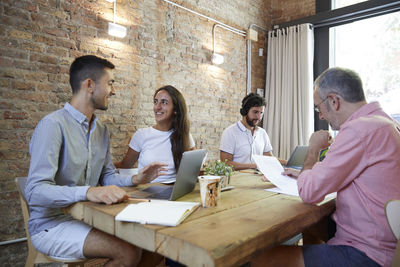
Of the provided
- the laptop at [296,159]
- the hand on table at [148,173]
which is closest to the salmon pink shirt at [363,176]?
the hand on table at [148,173]

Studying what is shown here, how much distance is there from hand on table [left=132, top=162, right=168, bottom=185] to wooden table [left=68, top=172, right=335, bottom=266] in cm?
26

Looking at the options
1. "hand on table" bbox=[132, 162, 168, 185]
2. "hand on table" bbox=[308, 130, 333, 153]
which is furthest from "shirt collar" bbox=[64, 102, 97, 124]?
"hand on table" bbox=[308, 130, 333, 153]

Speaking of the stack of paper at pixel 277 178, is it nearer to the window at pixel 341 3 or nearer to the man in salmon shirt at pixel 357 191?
the man in salmon shirt at pixel 357 191

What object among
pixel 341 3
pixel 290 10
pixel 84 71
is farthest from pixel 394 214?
pixel 290 10

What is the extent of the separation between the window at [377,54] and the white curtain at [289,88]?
0.53 meters

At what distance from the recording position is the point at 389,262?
108 cm

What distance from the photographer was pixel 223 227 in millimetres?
926

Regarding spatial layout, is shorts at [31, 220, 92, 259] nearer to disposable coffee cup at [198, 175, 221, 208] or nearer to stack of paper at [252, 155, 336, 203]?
disposable coffee cup at [198, 175, 221, 208]

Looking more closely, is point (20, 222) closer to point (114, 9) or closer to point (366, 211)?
point (114, 9)

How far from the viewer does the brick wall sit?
7.36 ft

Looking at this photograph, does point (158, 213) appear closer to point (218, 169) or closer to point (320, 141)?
point (218, 169)

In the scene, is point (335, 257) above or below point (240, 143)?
below

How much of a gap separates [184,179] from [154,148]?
1.09 m

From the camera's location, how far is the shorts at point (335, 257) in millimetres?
1101
